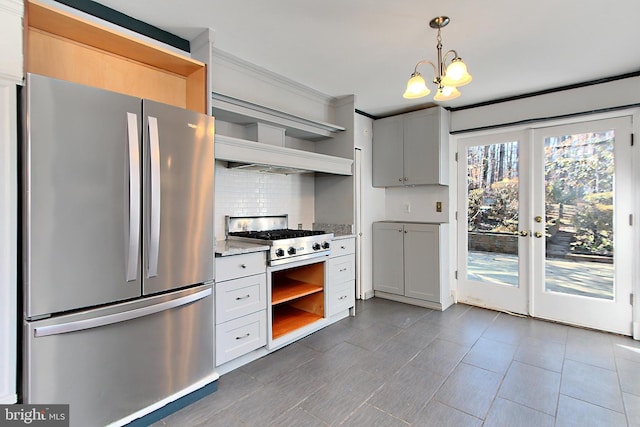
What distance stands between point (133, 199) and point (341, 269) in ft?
7.08

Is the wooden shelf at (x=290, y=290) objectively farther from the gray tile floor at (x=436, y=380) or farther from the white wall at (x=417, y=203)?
the white wall at (x=417, y=203)

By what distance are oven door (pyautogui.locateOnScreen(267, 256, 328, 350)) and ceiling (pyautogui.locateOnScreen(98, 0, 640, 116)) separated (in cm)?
176

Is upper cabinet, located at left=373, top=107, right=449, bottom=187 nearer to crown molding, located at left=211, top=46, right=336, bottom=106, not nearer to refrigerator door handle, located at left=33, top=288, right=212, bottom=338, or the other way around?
crown molding, located at left=211, top=46, right=336, bottom=106

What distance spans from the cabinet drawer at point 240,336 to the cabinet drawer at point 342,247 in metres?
1.00

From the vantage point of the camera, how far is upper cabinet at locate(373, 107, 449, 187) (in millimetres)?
3736

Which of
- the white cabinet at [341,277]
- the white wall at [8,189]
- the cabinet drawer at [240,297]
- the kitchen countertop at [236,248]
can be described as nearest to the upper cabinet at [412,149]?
the white cabinet at [341,277]

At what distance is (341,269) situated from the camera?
331 cm

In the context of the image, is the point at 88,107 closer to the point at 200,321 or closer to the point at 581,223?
the point at 200,321

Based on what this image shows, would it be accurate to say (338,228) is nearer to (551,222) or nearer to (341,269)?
(341,269)

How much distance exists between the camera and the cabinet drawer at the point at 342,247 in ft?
10.5

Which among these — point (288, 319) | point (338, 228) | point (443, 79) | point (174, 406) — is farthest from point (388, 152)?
point (174, 406)

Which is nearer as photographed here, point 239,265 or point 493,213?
point 239,265

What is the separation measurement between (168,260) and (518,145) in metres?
3.72

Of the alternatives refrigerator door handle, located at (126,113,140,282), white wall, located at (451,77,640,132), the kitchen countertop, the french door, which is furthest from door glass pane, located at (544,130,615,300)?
refrigerator door handle, located at (126,113,140,282)
